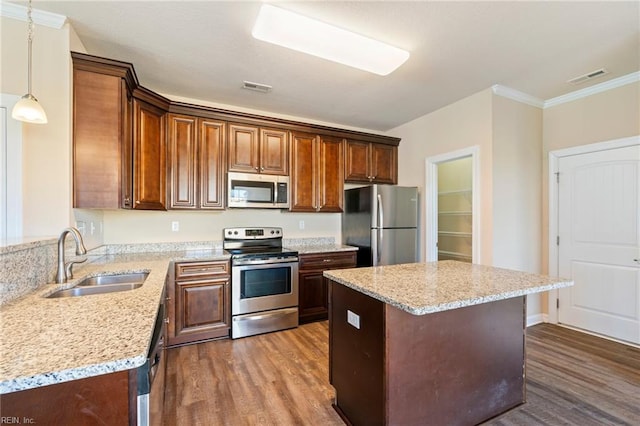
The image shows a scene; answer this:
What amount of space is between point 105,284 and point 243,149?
1.97 metres

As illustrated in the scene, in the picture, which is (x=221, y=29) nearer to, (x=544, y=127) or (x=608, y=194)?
(x=544, y=127)

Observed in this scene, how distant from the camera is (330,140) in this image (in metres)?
3.88

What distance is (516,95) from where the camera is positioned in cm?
319

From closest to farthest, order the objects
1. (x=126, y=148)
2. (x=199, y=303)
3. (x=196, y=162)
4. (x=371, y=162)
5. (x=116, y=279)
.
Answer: (x=116, y=279)
(x=126, y=148)
(x=199, y=303)
(x=196, y=162)
(x=371, y=162)

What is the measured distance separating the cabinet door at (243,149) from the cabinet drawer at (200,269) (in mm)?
1096

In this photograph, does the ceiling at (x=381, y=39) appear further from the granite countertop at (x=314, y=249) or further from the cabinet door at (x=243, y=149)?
the granite countertop at (x=314, y=249)

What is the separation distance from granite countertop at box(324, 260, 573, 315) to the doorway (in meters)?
1.96

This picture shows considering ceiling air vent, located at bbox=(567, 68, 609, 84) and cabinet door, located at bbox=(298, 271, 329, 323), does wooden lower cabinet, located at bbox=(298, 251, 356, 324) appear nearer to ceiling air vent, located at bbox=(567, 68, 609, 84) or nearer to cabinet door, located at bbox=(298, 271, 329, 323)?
cabinet door, located at bbox=(298, 271, 329, 323)

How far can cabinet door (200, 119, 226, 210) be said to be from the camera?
3.18m

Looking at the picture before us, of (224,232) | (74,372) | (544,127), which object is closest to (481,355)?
(74,372)

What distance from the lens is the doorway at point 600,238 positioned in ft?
9.39

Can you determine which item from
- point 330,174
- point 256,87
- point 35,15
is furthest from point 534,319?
point 35,15

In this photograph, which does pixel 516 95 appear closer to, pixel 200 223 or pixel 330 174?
pixel 330 174

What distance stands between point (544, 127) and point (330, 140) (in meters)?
2.62
